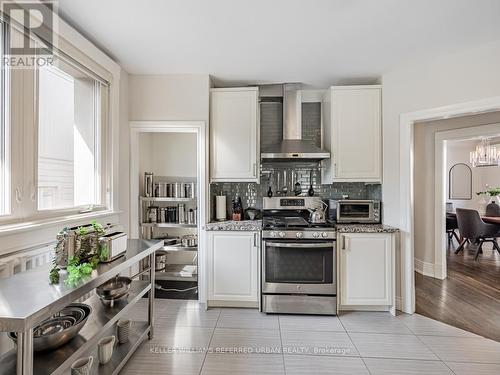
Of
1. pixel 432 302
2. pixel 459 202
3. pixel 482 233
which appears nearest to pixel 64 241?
pixel 432 302

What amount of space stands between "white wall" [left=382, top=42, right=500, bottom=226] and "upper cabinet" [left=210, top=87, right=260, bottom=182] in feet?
4.85

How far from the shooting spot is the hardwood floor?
2.61 metres

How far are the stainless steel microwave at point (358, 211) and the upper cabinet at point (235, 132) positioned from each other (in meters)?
1.04

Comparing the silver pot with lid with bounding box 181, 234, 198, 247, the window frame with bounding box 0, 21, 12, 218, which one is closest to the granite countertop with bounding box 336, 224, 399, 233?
the silver pot with lid with bounding box 181, 234, 198, 247

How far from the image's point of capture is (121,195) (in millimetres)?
2930

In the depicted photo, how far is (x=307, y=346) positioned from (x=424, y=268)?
9.20ft

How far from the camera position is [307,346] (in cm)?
222

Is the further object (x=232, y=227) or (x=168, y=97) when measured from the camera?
(x=168, y=97)

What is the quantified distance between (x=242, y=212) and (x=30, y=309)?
2447 millimetres

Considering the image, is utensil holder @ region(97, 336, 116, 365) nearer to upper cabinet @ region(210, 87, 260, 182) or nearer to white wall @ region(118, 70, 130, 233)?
white wall @ region(118, 70, 130, 233)

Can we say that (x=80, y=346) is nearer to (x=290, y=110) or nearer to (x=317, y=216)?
(x=317, y=216)

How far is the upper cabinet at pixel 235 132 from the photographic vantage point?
3.07m

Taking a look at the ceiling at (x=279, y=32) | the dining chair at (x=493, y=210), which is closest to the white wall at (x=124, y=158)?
the ceiling at (x=279, y=32)

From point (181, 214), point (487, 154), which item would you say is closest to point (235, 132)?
point (181, 214)
